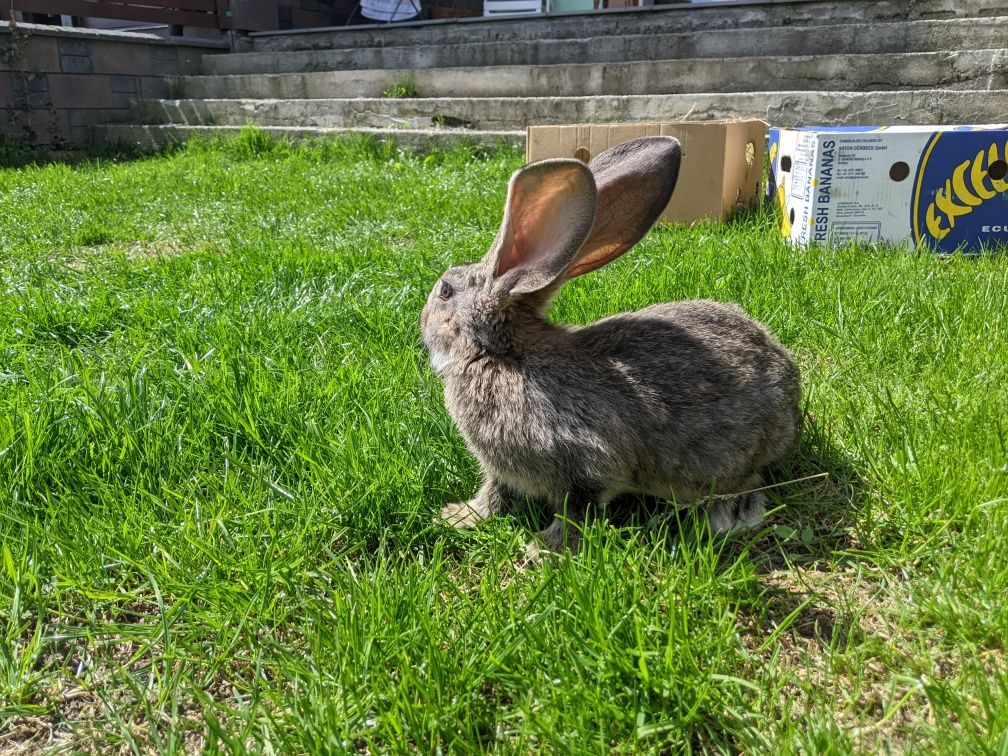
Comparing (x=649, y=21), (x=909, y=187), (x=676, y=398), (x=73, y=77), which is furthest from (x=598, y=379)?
(x=73, y=77)

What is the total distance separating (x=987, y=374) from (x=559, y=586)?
1872mm

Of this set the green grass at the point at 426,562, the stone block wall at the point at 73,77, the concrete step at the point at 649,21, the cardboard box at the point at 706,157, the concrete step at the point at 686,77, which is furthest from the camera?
the stone block wall at the point at 73,77

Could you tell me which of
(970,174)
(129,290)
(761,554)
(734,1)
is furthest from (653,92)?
(761,554)

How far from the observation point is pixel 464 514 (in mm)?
2248

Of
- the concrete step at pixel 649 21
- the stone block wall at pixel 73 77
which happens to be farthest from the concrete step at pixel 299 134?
the concrete step at pixel 649 21

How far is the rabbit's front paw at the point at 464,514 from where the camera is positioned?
2.20m

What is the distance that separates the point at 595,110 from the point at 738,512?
6.86 metres

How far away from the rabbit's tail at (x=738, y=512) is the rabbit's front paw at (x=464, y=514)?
651 millimetres

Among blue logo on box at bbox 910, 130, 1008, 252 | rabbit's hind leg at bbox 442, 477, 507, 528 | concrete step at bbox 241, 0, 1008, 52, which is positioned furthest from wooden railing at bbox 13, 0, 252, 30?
rabbit's hind leg at bbox 442, 477, 507, 528

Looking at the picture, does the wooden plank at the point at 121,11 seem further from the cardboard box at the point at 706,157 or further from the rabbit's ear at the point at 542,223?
the rabbit's ear at the point at 542,223

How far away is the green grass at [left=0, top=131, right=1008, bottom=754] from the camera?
1.52m

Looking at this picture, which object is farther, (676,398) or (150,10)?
(150,10)

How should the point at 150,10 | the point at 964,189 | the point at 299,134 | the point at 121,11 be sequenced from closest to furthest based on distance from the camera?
the point at 964,189 < the point at 299,134 < the point at 121,11 < the point at 150,10

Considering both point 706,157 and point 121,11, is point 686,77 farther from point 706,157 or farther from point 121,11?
point 121,11
